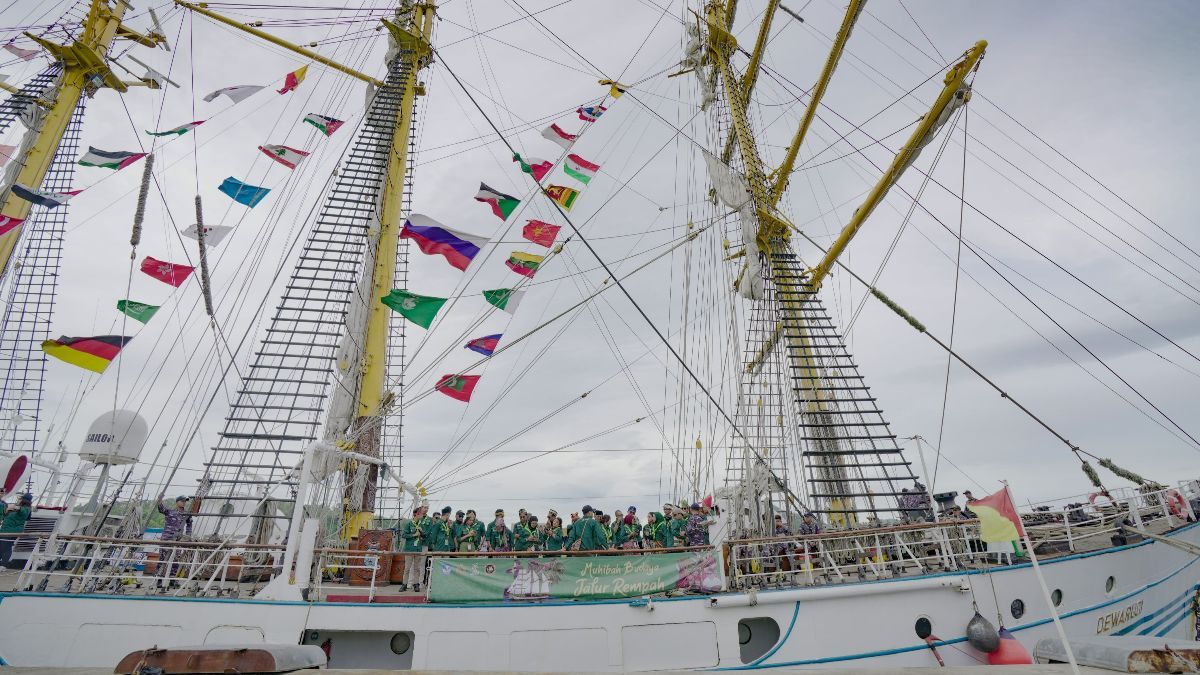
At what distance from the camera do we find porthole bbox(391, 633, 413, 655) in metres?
8.12

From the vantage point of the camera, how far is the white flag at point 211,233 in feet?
37.0

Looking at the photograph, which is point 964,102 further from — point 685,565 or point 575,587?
point 575,587

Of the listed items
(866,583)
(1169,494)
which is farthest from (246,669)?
(1169,494)

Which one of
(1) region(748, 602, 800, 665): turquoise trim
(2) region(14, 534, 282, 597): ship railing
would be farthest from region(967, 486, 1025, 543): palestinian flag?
(2) region(14, 534, 282, 597): ship railing

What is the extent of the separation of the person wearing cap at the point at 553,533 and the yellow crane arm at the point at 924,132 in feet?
36.5

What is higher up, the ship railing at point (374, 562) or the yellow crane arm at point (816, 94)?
the yellow crane arm at point (816, 94)

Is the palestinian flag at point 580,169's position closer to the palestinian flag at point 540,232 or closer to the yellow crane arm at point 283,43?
the palestinian flag at point 540,232

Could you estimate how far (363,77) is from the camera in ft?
56.9

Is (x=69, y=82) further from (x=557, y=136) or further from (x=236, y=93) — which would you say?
(x=557, y=136)

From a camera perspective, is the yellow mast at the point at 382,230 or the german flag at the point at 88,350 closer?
the german flag at the point at 88,350

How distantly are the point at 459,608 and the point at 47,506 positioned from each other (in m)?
17.4

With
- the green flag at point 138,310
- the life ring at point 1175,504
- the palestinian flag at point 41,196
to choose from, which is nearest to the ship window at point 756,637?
the life ring at point 1175,504

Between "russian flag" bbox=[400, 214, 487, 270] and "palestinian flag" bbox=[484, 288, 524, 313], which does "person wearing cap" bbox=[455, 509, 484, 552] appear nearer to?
"palestinian flag" bbox=[484, 288, 524, 313]

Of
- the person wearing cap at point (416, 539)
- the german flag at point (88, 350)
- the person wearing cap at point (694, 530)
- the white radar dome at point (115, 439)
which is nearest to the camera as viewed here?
the german flag at point (88, 350)
